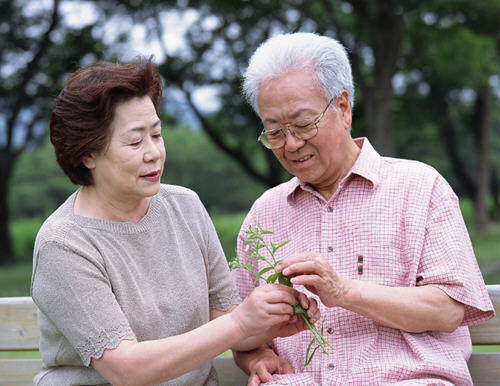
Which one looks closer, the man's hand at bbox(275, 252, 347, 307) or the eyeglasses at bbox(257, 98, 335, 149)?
the man's hand at bbox(275, 252, 347, 307)

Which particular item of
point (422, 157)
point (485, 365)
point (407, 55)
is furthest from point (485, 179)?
point (485, 365)

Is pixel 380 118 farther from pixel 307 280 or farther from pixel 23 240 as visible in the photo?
pixel 23 240

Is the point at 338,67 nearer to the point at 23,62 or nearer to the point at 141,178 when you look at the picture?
the point at 141,178

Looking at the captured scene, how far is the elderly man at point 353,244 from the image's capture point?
104 inches

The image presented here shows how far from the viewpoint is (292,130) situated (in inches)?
114

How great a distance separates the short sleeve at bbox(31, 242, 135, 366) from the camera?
252 centimetres

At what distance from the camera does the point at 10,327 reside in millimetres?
3328

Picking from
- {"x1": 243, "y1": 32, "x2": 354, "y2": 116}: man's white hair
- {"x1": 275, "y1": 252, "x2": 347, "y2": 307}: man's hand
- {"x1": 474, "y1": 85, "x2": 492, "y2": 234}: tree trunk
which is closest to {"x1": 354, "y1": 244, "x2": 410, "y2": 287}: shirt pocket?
{"x1": 275, "y1": 252, "x2": 347, "y2": 307}: man's hand

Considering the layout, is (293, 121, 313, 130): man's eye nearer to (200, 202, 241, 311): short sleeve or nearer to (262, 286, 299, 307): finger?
(200, 202, 241, 311): short sleeve

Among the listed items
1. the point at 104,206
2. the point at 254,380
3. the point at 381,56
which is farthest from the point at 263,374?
the point at 381,56

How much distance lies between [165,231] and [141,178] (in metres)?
0.28

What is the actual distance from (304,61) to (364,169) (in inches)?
18.7

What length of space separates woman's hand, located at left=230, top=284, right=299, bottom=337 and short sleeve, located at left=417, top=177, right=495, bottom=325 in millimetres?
536

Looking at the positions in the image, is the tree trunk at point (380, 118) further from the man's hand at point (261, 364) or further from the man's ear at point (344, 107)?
the man's hand at point (261, 364)
